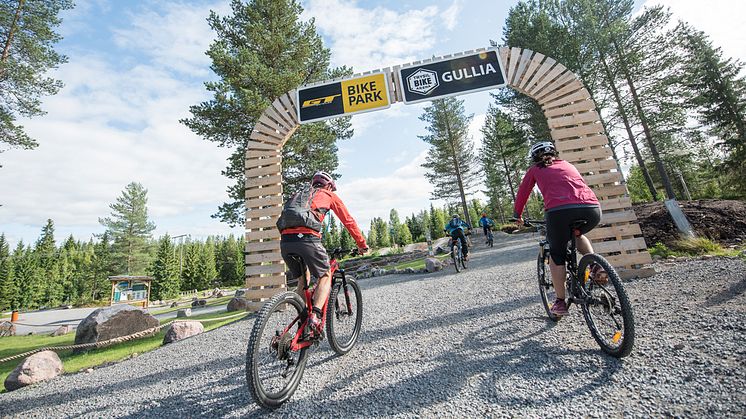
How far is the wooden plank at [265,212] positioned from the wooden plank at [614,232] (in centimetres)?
688

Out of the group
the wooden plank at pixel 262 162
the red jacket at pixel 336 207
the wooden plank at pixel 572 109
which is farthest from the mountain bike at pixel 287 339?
the wooden plank at pixel 572 109

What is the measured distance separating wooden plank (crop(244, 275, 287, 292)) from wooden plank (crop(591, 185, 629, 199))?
7110 millimetres

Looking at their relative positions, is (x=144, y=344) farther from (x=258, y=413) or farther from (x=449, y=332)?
(x=449, y=332)

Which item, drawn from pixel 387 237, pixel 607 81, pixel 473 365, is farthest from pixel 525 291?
pixel 387 237

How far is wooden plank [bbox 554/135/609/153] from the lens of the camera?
580 cm

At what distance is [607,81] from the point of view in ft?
58.1

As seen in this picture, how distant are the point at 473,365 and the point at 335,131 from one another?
15907 mm

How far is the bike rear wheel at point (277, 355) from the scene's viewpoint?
229cm

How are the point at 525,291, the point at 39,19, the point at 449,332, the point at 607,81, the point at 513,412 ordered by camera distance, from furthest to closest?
1. the point at 607,81
2. the point at 39,19
3. the point at 525,291
4. the point at 449,332
5. the point at 513,412

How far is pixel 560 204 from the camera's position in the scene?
9.70 ft

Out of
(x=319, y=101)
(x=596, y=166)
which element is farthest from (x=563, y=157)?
(x=319, y=101)

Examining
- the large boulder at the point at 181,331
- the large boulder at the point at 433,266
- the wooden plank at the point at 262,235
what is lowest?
the large boulder at the point at 181,331

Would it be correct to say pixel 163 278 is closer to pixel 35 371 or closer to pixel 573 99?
pixel 35 371

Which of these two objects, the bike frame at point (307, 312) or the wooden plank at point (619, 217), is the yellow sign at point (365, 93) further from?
the wooden plank at point (619, 217)
